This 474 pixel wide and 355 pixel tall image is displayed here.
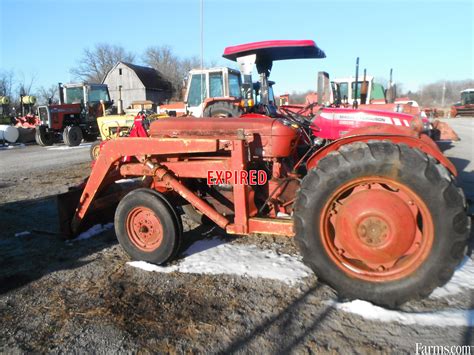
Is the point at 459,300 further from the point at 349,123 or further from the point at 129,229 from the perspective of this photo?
the point at 129,229

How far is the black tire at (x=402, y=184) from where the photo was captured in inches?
90.9

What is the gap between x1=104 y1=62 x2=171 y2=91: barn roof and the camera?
4266cm

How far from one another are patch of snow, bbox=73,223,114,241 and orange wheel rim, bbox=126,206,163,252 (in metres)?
1.07

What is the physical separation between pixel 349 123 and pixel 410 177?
5.46 ft

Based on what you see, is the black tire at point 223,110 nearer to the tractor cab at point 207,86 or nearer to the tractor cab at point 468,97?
the tractor cab at point 207,86

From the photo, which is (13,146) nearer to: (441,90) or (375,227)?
(375,227)

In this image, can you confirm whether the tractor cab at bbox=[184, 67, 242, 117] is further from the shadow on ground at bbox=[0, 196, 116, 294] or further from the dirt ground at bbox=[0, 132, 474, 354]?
the dirt ground at bbox=[0, 132, 474, 354]

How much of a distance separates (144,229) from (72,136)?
13873mm

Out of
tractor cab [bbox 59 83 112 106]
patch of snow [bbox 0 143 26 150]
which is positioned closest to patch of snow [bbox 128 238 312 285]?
tractor cab [bbox 59 83 112 106]

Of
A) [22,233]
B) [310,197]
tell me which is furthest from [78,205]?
[310,197]

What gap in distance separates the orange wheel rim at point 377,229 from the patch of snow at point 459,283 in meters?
0.45

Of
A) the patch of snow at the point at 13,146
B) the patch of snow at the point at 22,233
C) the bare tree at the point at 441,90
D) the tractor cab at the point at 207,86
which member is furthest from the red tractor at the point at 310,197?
the bare tree at the point at 441,90

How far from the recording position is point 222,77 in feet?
38.1

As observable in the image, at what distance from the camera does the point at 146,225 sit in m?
3.33
